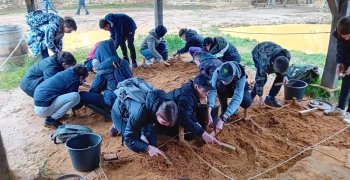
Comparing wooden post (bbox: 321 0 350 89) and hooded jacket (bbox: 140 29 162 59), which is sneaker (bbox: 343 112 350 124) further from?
hooded jacket (bbox: 140 29 162 59)

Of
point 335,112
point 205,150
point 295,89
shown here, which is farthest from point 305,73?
point 205,150

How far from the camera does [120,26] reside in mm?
7250

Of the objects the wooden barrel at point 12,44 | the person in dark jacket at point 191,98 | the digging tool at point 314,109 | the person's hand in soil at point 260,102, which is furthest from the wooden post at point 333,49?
the wooden barrel at point 12,44

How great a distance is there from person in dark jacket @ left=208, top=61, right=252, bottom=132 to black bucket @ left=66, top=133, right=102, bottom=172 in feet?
4.90

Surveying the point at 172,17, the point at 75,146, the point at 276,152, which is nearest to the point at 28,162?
the point at 75,146

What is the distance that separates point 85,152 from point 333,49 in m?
4.69

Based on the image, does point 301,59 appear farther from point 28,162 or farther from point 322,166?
point 28,162

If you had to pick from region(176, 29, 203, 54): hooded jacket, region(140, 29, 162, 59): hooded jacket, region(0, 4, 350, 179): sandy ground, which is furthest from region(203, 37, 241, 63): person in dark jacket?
region(140, 29, 162, 59): hooded jacket

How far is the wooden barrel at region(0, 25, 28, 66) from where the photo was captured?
316 inches

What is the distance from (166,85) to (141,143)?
10.7 feet

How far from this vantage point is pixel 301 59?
320 inches

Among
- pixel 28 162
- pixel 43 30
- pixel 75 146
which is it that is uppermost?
pixel 43 30

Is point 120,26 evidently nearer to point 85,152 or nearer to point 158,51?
point 158,51

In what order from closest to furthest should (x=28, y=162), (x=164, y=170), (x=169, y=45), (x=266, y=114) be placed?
(x=164, y=170) → (x=28, y=162) → (x=266, y=114) → (x=169, y=45)
